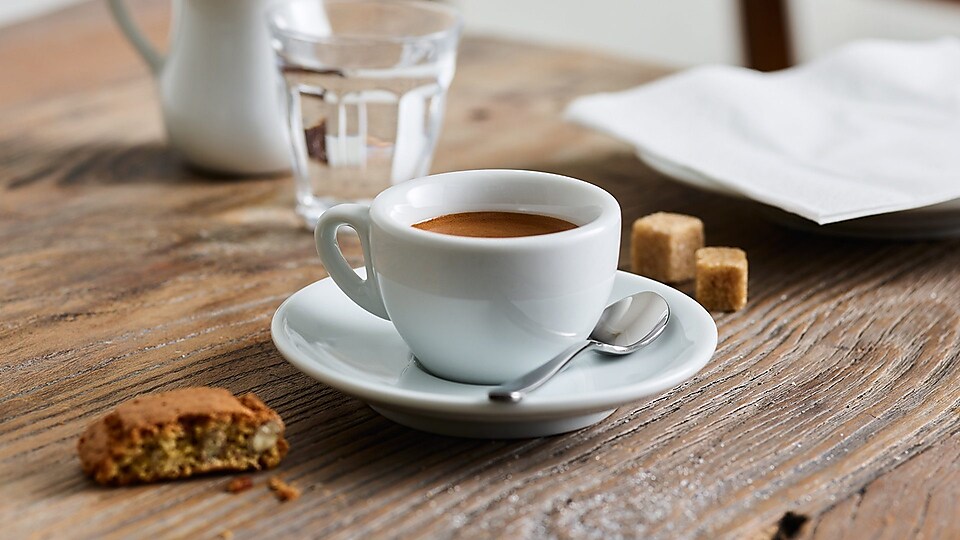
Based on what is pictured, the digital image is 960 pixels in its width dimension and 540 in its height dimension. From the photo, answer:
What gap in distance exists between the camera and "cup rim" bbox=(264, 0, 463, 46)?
3.37 feet

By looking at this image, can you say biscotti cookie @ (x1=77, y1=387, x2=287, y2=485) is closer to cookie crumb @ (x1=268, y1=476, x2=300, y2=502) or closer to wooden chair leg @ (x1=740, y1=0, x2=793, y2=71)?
cookie crumb @ (x1=268, y1=476, x2=300, y2=502)

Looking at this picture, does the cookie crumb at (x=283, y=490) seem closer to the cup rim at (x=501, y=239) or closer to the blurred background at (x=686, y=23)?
the cup rim at (x=501, y=239)

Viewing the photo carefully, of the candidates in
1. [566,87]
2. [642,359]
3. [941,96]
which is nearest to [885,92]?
[941,96]

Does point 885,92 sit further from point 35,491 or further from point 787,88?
point 35,491

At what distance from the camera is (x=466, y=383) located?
685mm

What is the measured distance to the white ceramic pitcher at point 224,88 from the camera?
116 centimetres

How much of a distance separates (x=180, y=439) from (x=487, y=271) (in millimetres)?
197

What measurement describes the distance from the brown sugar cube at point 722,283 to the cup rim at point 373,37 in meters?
0.36

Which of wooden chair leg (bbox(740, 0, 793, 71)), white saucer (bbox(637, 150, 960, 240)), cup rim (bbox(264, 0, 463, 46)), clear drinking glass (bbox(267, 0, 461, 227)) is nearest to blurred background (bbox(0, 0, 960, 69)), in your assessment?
wooden chair leg (bbox(740, 0, 793, 71))

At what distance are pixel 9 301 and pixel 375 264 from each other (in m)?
0.38

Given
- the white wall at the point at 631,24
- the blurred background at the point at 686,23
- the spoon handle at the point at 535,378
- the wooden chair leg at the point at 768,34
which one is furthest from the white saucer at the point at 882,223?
the white wall at the point at 631,24

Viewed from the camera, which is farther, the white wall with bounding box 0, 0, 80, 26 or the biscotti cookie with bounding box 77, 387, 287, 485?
the white wall with bounding box 0, 0, 80, 26

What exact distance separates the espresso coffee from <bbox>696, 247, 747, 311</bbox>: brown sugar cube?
0.22m

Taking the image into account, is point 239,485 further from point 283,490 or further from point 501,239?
point 501,239
